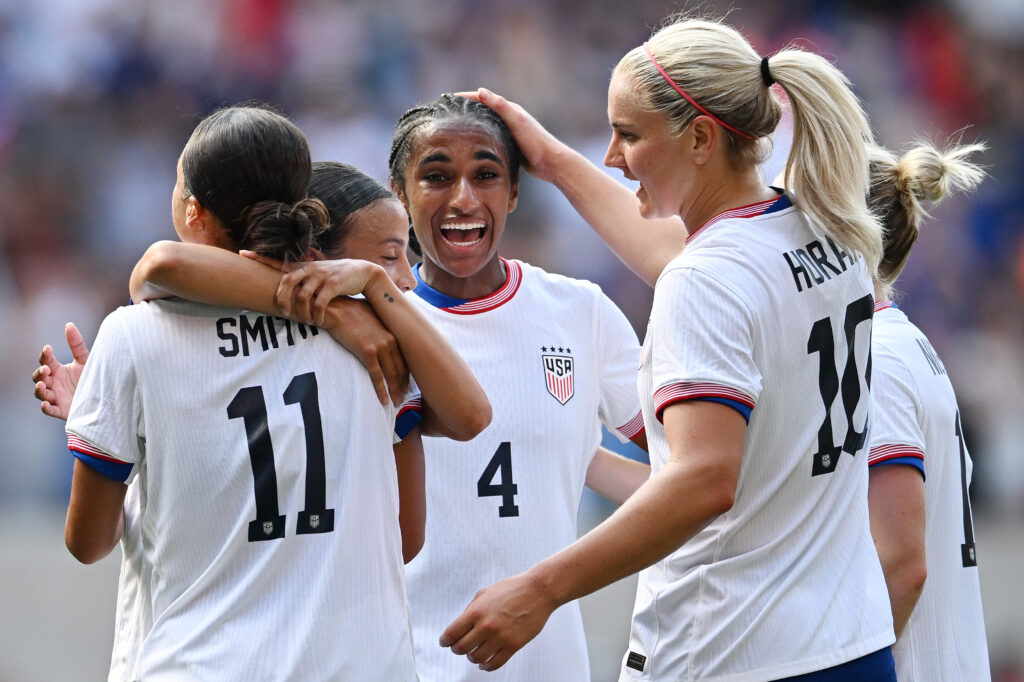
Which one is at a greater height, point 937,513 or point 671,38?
point 671,38

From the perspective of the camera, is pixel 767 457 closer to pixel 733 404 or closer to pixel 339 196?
pixel 733 404

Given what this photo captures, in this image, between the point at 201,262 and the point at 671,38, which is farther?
the point at 671,38

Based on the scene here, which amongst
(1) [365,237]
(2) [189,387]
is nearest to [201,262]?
(2) [189,387]

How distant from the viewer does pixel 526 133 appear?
339 centimetres

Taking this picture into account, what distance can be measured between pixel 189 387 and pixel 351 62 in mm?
7173

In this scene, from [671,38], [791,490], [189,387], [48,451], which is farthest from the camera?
[48,451]

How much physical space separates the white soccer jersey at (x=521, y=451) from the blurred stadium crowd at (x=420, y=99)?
4335 millimetres

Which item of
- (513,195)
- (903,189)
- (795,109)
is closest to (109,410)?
(795,109)

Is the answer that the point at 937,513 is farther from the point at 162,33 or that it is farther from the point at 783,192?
the point at 162,33

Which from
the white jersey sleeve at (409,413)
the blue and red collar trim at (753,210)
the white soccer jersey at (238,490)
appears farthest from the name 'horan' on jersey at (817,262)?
the white soccer jersey at (238,490)

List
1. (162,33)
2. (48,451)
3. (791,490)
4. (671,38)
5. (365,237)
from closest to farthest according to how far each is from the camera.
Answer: (791,490) → (671,38) → (365,237) → (48,451) → (162,33)

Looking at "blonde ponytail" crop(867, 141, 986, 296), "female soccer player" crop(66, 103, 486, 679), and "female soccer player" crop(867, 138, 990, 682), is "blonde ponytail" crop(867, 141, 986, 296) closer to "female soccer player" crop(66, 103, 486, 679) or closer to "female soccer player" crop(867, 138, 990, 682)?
"female soccer player" crop(867, 138, 990, 682)

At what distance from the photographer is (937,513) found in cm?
298

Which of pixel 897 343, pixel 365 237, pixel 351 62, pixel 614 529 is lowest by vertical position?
pixel 614 529
